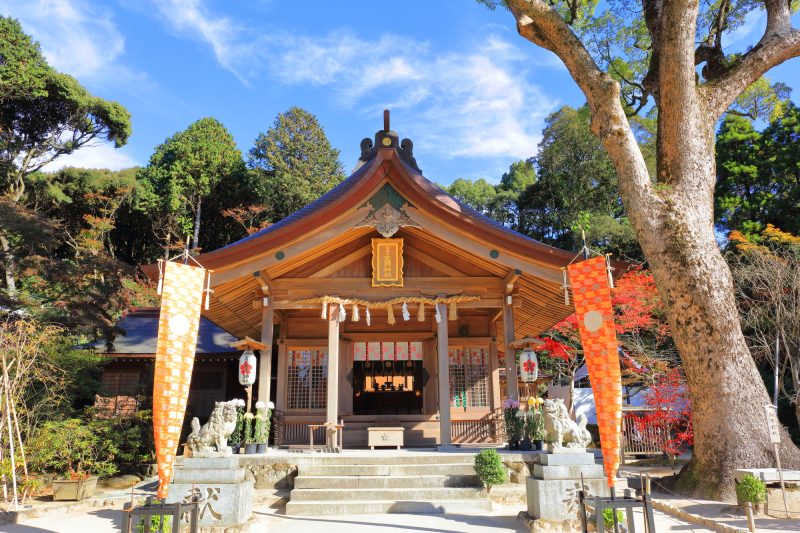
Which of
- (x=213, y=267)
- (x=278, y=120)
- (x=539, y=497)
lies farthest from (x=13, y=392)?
(x=278, y=120)

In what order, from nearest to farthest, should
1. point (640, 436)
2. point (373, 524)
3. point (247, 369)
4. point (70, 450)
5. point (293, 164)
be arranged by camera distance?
point (373, 524) < point (247, 369) < point (70, 450) < point (640, 436) < point (293, 164)

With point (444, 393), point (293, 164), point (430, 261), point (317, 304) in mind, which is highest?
point (293, 164)

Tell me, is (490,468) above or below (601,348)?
below

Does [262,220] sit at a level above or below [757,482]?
above

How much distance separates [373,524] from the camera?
725 cm

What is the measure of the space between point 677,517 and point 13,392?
1131cm

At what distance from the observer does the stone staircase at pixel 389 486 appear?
26.3 ft

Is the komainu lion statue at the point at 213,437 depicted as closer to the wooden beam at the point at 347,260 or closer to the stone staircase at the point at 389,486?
the stone staircase at the point at 389,486

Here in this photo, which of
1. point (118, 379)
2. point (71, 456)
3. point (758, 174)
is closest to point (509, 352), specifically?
point (71, 456)

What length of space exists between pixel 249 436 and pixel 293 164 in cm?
2453

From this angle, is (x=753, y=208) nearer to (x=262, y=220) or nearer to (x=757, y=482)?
(x=757, y=482)

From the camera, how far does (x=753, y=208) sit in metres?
22.1

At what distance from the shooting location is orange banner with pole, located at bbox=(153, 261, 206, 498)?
632 cm

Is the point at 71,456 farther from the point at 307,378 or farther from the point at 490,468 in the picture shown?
the point at 490,468
